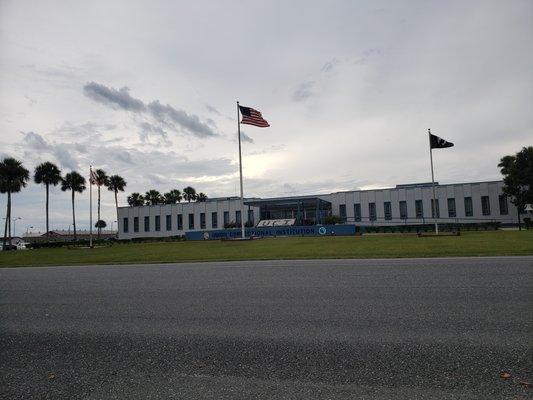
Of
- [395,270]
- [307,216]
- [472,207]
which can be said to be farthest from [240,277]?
[307,216]

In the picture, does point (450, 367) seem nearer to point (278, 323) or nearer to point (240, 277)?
point (278, 323)

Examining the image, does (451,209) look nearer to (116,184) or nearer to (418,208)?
(418,208)

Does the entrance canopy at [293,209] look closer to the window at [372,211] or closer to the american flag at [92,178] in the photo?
the window at [372,211]

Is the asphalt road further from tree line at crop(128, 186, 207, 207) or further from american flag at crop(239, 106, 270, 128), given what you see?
tree line at crop(128, 186, 207, 207)

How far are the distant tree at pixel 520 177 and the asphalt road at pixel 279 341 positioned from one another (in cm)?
4562

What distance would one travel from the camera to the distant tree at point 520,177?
47.2 m

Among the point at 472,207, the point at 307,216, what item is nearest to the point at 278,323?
the point at 472,207

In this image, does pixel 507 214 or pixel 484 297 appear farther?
pixel 507 214

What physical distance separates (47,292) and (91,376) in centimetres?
665

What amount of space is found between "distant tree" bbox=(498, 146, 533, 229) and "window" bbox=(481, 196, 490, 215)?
673cm

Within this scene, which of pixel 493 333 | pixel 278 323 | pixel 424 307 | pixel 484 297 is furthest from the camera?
pixel 484 297

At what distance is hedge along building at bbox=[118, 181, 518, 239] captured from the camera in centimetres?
5675

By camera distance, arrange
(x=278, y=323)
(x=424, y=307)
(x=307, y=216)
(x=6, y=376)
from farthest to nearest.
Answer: (x=307, y=216) < (x=424, y=307) < (x=278, y=323) < (x=6, y=376)

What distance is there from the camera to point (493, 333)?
5.27m
